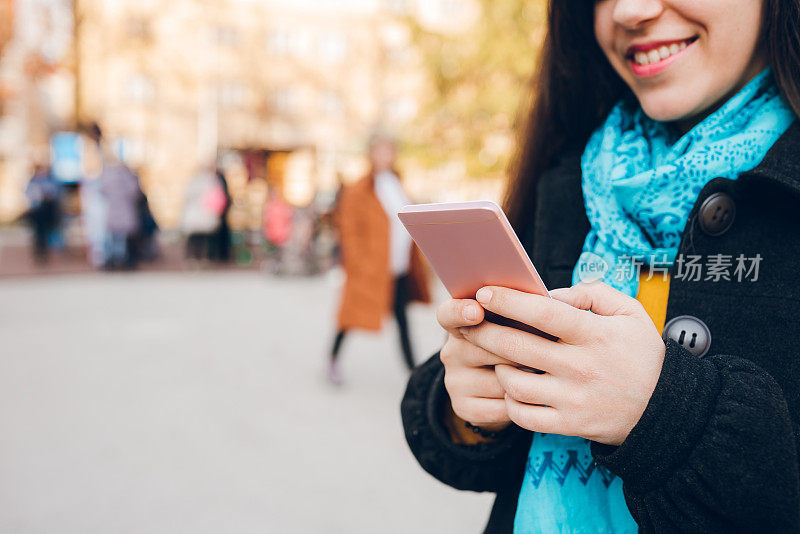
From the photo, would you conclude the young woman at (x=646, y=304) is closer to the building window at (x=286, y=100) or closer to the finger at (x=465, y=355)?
the finger at (x=465, y=355)

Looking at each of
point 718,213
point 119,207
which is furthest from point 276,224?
point 718,213

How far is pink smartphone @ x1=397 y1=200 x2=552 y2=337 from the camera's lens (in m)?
0.73

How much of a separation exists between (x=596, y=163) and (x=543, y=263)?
0.19 meters

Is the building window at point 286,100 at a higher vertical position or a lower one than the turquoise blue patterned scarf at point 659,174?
lower

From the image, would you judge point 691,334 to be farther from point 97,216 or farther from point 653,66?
point 97,216

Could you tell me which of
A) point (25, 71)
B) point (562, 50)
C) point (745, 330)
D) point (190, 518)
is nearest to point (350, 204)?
point (190, 518)

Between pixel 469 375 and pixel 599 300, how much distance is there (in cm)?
22

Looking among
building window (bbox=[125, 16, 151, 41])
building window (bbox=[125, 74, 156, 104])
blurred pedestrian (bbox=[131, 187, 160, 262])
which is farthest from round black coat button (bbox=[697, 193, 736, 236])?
building window (bbox=[125, 74, 156, 104])

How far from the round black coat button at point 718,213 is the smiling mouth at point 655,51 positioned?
9.0 inches

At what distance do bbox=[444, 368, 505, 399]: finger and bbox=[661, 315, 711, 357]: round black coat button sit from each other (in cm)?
23

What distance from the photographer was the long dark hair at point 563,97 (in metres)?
1.24

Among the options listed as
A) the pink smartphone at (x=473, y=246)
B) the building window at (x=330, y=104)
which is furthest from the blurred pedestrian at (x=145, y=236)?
the building window at (x=330, y=104)

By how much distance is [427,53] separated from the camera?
9422mm

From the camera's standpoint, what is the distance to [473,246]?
770mm
